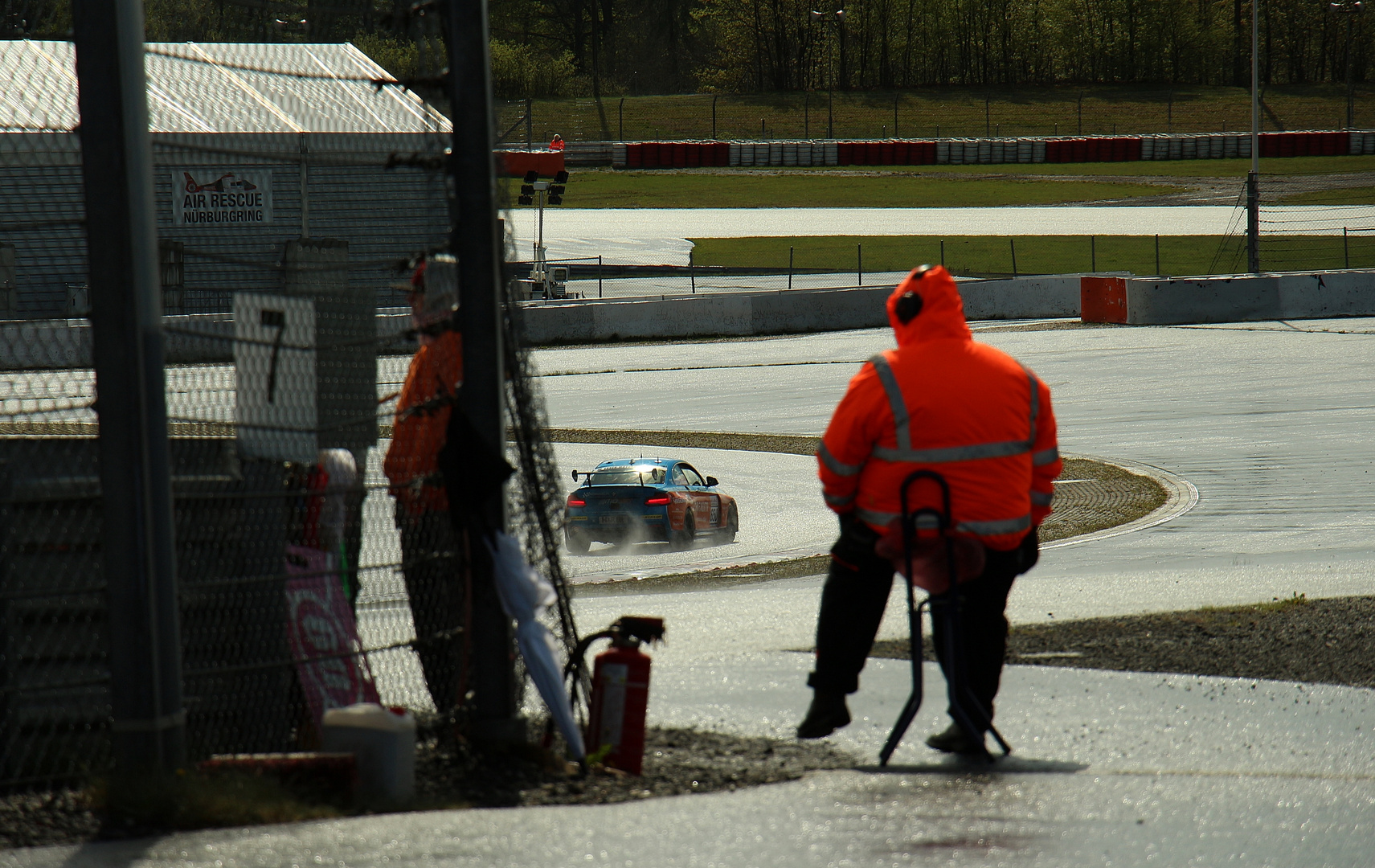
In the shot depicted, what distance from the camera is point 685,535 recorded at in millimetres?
15859

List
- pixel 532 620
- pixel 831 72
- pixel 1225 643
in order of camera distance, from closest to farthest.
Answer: pixel 532 620, pixel 1225 643, pixel 831 72

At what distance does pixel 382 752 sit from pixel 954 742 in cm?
204

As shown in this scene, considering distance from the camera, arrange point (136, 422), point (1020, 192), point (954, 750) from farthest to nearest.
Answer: point (1020, 192) < point (954, 750) < point (136, 422)

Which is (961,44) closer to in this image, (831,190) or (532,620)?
(831,190)

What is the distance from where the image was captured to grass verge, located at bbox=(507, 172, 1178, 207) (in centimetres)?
6512

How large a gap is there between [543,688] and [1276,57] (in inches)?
4676

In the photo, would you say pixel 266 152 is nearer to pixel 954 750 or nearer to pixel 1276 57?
pixel 954 750

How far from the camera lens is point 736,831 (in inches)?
158

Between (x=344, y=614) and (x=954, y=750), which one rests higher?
(x=344, y=614)

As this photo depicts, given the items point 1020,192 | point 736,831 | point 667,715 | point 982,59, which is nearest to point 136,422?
point 736,831

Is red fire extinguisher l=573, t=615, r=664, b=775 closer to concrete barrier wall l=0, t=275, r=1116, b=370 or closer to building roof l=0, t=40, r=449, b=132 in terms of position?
building roof l=0, t=40, r=449, b=132

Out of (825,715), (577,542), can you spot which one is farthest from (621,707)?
(577,542)

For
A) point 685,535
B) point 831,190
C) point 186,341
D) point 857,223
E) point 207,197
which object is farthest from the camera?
point 831,190

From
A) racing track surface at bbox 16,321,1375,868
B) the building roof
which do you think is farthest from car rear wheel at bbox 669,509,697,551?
the building roof
